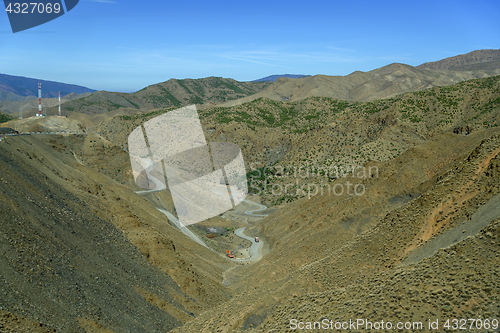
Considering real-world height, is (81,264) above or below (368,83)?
below

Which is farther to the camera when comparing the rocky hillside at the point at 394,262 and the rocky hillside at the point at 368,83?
the rocky hillside at the point at 368,83

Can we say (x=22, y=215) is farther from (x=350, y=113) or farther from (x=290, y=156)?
(x=350, y=113)

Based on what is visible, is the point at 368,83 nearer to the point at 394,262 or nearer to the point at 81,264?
the point at 394,262

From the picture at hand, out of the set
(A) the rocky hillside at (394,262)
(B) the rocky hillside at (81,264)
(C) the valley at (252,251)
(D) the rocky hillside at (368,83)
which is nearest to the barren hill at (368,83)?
(D) the rocky hillside at (368,83)

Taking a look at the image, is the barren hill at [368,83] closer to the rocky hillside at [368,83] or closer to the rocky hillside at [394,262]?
the rocky hillside at [368,83]

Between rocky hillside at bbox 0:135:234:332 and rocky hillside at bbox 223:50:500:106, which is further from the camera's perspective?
rocky hillside at bbox 223:50:500:106

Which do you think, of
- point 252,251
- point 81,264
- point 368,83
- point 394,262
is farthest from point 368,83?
point 81,264

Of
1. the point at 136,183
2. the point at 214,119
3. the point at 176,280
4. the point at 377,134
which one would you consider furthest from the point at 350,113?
the point at 176,280

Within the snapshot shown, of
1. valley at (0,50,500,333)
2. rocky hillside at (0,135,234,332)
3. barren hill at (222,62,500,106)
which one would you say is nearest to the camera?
valley at (0,50,500,333)

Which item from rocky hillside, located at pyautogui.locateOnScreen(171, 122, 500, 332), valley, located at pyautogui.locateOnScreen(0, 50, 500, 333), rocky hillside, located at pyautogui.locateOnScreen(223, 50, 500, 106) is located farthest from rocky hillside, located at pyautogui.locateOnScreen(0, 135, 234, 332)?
rocky hillside, located at pyautogui.locateOnScreen(223, 50, 500, 106)

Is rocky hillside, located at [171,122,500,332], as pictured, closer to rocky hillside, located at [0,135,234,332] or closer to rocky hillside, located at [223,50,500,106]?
rocky hillside, located at [0,135,234,332]

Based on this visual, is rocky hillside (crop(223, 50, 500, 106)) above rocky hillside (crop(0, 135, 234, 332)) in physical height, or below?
above
